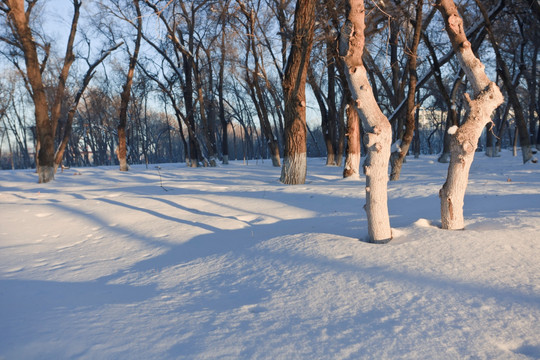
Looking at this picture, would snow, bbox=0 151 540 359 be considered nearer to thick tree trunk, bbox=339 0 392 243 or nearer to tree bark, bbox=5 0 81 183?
thick tree trunk, bbox=339 0 392 243

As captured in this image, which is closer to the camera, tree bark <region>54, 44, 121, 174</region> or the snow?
the snow

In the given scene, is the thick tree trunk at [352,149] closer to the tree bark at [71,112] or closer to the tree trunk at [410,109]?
the tree trunk at [410,109]

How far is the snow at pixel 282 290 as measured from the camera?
2.19 m

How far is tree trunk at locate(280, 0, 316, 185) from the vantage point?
901 centimetres

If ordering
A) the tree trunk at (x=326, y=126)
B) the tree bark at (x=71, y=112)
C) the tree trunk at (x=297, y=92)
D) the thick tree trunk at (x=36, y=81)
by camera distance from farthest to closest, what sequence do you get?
the tree trunk at (x=326, y=126) < the tree bark at (x=71, y=112) < the thick tree trunk at (x=36, y=81) < the tree trunk at (x=297, y=92)

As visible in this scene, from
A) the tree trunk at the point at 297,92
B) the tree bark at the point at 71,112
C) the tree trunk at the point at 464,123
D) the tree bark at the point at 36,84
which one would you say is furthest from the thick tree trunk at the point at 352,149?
the tree bark at the point at 71,112

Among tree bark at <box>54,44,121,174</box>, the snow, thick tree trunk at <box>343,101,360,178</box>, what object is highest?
tree bark at <box>54,44,121,174</box>

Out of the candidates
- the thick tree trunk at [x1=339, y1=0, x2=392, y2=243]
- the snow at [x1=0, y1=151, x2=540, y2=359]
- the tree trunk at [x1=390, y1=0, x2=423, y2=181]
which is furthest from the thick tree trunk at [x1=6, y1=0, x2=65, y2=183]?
the thick tree trunk at [x1=339, y1=0, x2=392, y2=243]

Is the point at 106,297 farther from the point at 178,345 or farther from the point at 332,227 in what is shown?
the point at 332,227

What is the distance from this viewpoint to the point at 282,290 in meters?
3.00

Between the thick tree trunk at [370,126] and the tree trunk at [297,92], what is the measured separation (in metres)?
5.27

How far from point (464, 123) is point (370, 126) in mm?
989

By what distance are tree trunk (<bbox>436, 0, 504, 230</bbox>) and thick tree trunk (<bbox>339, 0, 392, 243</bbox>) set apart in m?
0.69

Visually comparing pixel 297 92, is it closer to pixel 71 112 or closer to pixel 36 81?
pixel 36 81
